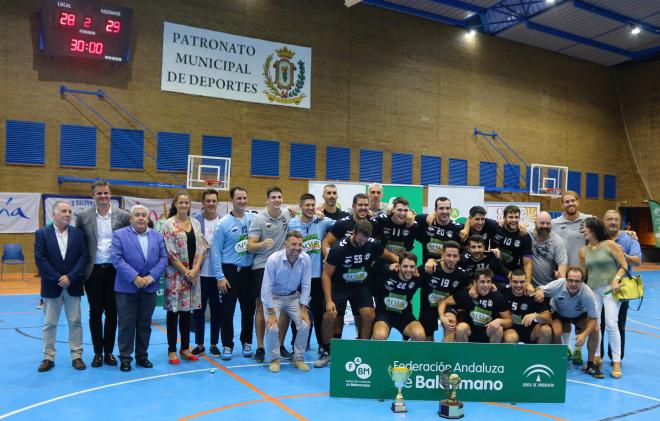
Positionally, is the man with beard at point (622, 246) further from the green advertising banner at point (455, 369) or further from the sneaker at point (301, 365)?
the sneaker at point (301, 365)

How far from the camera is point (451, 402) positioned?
481cm

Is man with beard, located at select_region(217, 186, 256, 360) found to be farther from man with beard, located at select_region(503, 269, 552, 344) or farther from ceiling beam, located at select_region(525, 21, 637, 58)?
ceiling beam, located at select_region(525, 21, 637, 58)

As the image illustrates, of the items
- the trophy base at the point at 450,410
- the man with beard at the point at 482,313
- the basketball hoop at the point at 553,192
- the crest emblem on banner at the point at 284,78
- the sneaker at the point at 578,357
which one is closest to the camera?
the trophy base at the point at 450,410

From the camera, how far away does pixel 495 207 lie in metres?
15.9

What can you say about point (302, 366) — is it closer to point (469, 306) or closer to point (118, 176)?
point (469, 306)

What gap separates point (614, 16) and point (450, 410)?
834 inches

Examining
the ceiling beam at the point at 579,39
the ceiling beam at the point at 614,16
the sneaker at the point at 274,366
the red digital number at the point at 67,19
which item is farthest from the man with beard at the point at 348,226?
the ceiling beam at the point at 579,39

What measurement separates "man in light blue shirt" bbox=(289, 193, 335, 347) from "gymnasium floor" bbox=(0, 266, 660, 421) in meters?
0.71

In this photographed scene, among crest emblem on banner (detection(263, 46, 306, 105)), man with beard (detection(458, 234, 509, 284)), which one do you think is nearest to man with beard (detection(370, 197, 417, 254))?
man with beard (detection(458, 234, 509, 284))

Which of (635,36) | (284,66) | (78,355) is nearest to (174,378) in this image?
(78,355)

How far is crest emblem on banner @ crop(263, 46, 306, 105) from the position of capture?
58.5 ft

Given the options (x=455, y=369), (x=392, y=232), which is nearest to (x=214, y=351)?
(x=392, y=232)

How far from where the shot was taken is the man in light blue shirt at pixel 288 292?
6.09m

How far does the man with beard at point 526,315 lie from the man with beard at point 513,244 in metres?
0.38
